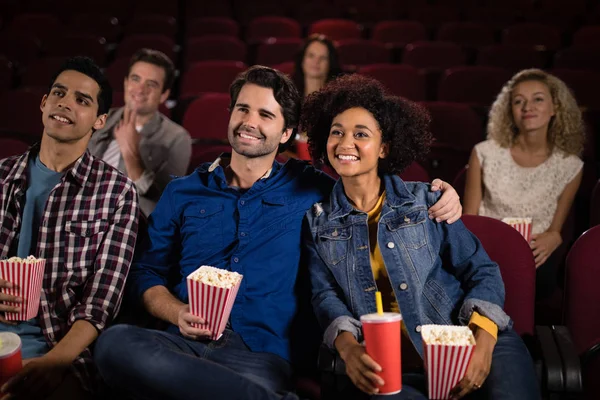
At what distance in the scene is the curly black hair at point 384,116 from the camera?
160cm

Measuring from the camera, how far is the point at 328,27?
4.84 meters

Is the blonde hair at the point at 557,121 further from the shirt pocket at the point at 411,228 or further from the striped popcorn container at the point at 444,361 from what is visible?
the striped popcorn container at the point at 444,361

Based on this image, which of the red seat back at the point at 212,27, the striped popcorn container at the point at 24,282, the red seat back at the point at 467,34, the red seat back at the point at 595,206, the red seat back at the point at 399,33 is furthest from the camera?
the red seat back at the point at 212,27

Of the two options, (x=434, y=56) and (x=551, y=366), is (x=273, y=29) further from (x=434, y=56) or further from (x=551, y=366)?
(x=551, y=366)

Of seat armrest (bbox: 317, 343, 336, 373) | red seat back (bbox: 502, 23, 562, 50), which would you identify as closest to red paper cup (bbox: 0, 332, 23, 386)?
seat armrest (bbox: 317, 343, 336, 373)

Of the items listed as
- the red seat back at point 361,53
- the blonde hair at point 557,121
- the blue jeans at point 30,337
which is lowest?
the blue jeans at point 30,337

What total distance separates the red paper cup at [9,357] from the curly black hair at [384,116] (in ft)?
2.55

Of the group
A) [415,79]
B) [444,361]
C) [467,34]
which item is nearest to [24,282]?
[444,361]

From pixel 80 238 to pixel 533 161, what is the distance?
4.73 ft

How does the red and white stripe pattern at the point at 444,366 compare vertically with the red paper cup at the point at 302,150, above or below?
below

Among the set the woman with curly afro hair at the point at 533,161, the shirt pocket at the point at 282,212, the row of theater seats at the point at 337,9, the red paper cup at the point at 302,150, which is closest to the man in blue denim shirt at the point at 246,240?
the shirt pocket at the point at 282,212

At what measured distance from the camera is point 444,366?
1.22 meters

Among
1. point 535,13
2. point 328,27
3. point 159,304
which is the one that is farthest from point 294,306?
point 535,13

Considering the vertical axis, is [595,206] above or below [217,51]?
below
